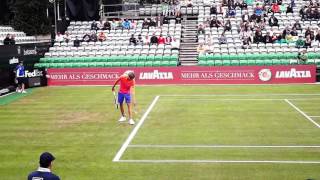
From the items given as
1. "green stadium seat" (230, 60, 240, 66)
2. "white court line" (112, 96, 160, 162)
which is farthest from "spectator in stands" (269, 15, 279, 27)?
"white court line" (112, 96, 160, 162)

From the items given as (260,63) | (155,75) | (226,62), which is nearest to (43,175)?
(155,75)

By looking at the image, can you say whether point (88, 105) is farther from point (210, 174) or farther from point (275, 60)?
point (275, 60)

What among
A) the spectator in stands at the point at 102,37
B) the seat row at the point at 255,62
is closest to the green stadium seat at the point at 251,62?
the seat row at the point at 255,62

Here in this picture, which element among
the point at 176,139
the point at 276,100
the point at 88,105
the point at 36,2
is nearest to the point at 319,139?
the point at 176,139

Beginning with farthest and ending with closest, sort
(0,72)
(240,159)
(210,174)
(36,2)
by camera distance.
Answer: (36,2) < (0,72) < (240,159) < (210,174)

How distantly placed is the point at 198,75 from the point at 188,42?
6.94 meters

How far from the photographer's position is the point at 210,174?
39.9ft

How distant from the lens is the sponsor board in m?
32.2

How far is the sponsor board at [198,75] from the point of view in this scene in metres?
32.2

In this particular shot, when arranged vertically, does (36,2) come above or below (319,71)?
above

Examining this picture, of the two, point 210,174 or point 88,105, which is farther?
point 88,105

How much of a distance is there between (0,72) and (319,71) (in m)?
20.4

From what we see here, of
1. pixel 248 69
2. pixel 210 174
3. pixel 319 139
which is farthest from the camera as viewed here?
pixel 248 69

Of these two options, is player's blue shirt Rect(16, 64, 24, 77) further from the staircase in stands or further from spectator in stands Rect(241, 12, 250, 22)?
spectator in stands Rect(241, 12, 250, 22)
